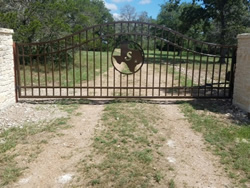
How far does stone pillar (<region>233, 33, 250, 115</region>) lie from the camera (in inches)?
232

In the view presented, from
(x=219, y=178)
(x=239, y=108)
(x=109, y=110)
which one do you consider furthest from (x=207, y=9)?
(x=219, y=178)

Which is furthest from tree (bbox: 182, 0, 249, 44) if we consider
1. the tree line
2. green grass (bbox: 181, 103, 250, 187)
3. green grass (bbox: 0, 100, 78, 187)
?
green grass (bbox: 0, 100, 78, 187)

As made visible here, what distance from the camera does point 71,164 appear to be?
3.55 meters

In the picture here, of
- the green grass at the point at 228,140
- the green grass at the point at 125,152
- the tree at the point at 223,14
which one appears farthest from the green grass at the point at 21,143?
the tree at the point at 223,14

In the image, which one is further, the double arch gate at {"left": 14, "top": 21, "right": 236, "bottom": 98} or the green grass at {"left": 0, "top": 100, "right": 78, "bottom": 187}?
the double arch gate at {"left": 14, "top": 21, "right": 236, "bottom": 98}

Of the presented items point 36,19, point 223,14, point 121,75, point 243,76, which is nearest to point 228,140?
point 243,76

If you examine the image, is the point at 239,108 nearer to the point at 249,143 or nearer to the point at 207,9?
the point at 249,143

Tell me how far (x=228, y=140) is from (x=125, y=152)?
184 cm

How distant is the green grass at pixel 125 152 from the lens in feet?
10.5

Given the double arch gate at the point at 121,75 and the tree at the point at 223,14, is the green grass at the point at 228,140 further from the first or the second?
the tree at the point at 223,14

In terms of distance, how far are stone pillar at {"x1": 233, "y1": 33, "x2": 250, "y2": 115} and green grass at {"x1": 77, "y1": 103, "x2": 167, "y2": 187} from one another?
214cm

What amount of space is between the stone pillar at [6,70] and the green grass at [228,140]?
4083 mm

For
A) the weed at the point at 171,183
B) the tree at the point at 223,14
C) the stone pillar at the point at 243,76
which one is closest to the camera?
the weed at the point at 171,183

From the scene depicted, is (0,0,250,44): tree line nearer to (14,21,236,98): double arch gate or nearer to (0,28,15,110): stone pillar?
(14,21,236,98): double arch gate
